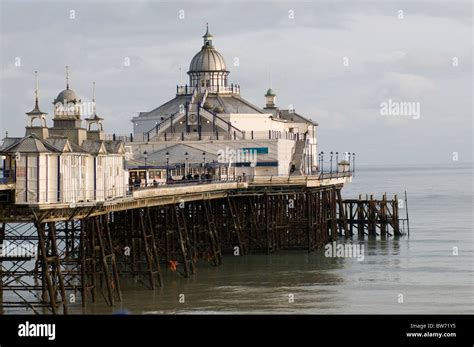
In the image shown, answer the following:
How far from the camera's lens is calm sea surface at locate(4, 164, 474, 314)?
45.3 meters

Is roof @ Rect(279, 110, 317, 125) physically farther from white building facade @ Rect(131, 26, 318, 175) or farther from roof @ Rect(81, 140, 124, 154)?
roof @ Rect(81, 140, 124, 154)

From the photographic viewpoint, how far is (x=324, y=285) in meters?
52.6

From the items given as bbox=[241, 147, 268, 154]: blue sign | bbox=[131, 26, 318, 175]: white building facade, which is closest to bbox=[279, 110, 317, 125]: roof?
bbox=[131, 26, 318, 175]: white building facade

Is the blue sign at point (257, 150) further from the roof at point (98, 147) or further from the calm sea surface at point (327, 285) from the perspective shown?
the roof at point (98, 147)

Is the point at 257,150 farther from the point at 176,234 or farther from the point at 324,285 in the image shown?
the point at 324,285

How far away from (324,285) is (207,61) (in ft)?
120

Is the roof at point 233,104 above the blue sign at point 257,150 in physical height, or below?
above

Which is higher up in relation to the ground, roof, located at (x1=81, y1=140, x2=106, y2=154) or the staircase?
the staircase

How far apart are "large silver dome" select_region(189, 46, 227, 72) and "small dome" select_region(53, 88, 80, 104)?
3850cm

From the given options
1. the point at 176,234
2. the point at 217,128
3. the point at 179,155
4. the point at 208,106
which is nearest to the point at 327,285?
the point at 176,234

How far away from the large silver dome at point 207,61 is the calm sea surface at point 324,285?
19.3 metres

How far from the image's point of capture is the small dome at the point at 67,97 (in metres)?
47.1

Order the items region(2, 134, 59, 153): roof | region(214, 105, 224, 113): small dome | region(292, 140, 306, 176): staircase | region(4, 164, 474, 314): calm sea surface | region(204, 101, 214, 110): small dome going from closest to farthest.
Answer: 1. region(2, 134, 59, 153): roof
2. region(4, 164, 474, 314): calm sea surface
3. region(292, 140, 306, 176): staircase
4. region(204, 101, 214, 110): small dome
5. region(214, 105, 224, 113): small dome

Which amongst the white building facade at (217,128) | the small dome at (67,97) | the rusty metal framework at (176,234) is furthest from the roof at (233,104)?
the small dome at (67,97)
